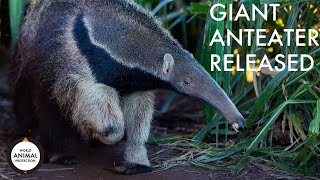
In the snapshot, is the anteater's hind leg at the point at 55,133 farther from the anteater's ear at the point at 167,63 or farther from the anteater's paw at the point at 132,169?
the anteater's ear at the point at 167,63

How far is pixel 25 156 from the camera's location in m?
5.39

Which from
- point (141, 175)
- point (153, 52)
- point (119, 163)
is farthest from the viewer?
point (119, 163)

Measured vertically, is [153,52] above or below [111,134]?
above

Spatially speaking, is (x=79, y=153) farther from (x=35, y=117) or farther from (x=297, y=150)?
(x=297, y=150)

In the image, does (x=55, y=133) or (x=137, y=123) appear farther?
(x=55, y=133)

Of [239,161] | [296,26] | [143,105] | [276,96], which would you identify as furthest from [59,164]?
[296,26]

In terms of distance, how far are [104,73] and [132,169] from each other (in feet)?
2.47

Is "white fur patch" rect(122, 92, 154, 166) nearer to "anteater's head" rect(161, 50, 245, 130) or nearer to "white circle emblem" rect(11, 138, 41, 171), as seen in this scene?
"anteater's head" rect(161, 50, 245, 130)

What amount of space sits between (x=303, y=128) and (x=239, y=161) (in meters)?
0.67

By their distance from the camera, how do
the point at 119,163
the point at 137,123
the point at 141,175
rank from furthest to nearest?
the point at 119,163 < the point at 137,123 < the point at 141,175

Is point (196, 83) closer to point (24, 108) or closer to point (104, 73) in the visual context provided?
point (104, 73)

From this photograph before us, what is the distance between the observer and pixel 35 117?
6078 mm

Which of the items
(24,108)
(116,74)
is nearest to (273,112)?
(116,74)

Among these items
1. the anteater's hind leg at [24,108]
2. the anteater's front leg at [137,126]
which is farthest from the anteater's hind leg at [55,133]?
the anteater's front leg at [137,126]
